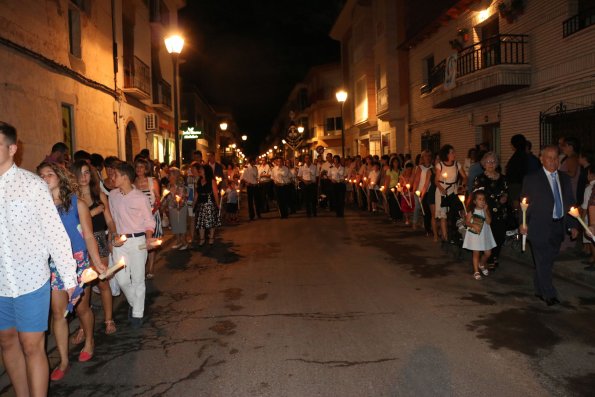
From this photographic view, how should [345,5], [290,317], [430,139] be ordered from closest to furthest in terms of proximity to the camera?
[290,317] → [430,139] → [345,5]

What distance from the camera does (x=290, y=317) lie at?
21.2 ft

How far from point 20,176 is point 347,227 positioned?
11.8 meters

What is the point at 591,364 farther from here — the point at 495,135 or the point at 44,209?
the point at 495,135

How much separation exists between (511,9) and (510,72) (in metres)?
1.85

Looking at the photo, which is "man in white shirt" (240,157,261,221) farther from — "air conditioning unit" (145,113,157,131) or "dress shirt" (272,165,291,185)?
"air conditioning unit" (145,113,157,131)

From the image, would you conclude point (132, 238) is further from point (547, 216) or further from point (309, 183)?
point (309, 183)

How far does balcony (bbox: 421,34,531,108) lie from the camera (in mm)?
15125

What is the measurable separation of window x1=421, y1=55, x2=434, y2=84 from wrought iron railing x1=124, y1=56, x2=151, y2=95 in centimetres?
1139

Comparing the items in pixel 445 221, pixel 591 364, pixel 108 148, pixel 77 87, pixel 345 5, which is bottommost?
pixel 591 364

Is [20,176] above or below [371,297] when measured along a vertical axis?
above

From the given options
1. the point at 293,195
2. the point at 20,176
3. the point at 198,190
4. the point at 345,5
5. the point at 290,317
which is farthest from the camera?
the point at 345,5

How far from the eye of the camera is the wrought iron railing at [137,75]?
64.7ft

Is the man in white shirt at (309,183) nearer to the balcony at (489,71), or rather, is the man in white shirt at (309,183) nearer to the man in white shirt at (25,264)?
the balcony at (489,71)

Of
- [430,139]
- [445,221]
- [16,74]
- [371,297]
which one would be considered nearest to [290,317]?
[371,297]
